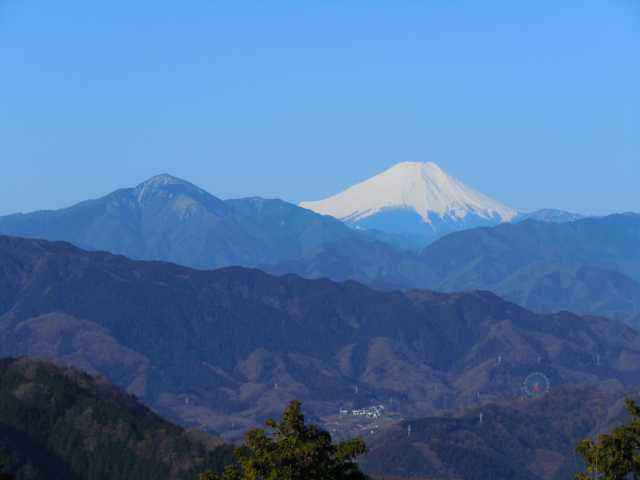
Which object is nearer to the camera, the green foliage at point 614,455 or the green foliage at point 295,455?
the green foliage at point 295,455

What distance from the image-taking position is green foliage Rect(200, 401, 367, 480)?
4475 centimetres

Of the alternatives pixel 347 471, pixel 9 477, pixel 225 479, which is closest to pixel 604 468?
pixel 347 471

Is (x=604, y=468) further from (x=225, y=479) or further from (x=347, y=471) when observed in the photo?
(x=225, y=479)

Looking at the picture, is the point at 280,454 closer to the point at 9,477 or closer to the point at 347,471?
the point at 347,471

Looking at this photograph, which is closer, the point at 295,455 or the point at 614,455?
the point at 295,455

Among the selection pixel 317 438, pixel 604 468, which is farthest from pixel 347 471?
pixel 604 468

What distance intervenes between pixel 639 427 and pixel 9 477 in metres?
21.8

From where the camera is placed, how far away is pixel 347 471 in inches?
1841

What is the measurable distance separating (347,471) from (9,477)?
1116 cm

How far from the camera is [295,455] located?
1767 inches

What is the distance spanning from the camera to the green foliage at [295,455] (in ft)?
147

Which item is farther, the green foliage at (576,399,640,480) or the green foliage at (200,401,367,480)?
the green foliage at (576,399,640,480)

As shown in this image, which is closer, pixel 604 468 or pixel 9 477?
pixel 9 477

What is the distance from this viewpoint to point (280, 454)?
148ft
